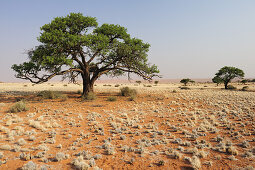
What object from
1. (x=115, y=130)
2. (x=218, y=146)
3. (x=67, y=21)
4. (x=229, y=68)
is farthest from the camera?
(x=229, y=68)

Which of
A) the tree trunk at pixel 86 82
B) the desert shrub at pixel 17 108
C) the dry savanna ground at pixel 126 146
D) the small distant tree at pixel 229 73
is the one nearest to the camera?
the dry savanna ground at pixel 126 146

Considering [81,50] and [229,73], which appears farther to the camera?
[229,73]

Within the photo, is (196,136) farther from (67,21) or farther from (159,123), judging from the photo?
(67,21)

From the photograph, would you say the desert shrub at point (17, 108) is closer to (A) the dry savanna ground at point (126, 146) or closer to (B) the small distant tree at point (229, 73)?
(A) the dry savanna ground at point (126, 146)

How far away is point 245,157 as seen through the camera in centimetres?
542

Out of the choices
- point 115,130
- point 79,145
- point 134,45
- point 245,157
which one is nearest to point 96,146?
point 79,145

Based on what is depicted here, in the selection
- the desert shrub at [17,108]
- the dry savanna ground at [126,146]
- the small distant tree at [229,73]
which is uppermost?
the small distant tree at [229,73]

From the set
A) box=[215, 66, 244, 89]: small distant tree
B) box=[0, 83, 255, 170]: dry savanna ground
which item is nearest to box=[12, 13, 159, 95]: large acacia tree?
box=[0, 83, 255, 170]: dry savanna ground

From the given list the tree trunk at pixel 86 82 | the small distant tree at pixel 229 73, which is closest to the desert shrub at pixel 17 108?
the tree trunk at pixel 86 82

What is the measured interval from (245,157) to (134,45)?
14.8m

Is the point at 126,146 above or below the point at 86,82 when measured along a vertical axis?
below

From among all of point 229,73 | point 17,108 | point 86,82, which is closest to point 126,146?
point 17,108

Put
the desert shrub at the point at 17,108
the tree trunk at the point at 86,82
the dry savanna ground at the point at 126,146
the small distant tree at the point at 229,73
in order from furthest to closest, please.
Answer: the small distant tree at the point at 229,73 < the tree trunk at the point at 86,82 < the desert shrub at the point at 17,108 < the dry savanna ground at the point at 126,146

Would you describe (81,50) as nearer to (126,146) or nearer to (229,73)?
(126,146)
